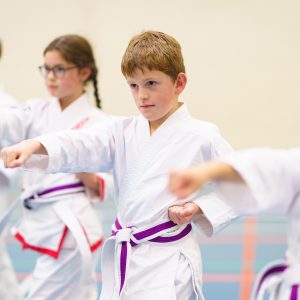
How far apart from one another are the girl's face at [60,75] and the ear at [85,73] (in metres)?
0.03

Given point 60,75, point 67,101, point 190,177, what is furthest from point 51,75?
point 190,177

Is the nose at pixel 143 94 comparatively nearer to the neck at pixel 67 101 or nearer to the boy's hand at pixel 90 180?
the boy's hand at pixel 90 180

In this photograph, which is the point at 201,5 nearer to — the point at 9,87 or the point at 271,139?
the point at 271,139

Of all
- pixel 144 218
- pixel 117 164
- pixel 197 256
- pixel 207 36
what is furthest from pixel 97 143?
pixel 207 36

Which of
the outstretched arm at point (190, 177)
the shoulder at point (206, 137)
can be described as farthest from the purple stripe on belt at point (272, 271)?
the shoulder at point (206, 137)

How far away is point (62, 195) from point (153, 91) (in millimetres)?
1285

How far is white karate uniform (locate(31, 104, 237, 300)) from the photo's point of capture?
3154mm

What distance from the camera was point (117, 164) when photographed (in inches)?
130

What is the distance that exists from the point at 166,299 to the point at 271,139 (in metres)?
5.00

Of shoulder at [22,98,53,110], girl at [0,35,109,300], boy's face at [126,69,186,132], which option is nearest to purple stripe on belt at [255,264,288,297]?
boy's face at [126,69,186,132]

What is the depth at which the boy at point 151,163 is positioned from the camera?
311 cm

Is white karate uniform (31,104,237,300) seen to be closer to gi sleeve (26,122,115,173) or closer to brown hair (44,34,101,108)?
gi sleeve (26,122,115,173)

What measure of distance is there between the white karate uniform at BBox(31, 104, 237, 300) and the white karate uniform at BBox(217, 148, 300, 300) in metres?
0.86

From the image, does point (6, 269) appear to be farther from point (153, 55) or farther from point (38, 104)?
point (153, 55)
